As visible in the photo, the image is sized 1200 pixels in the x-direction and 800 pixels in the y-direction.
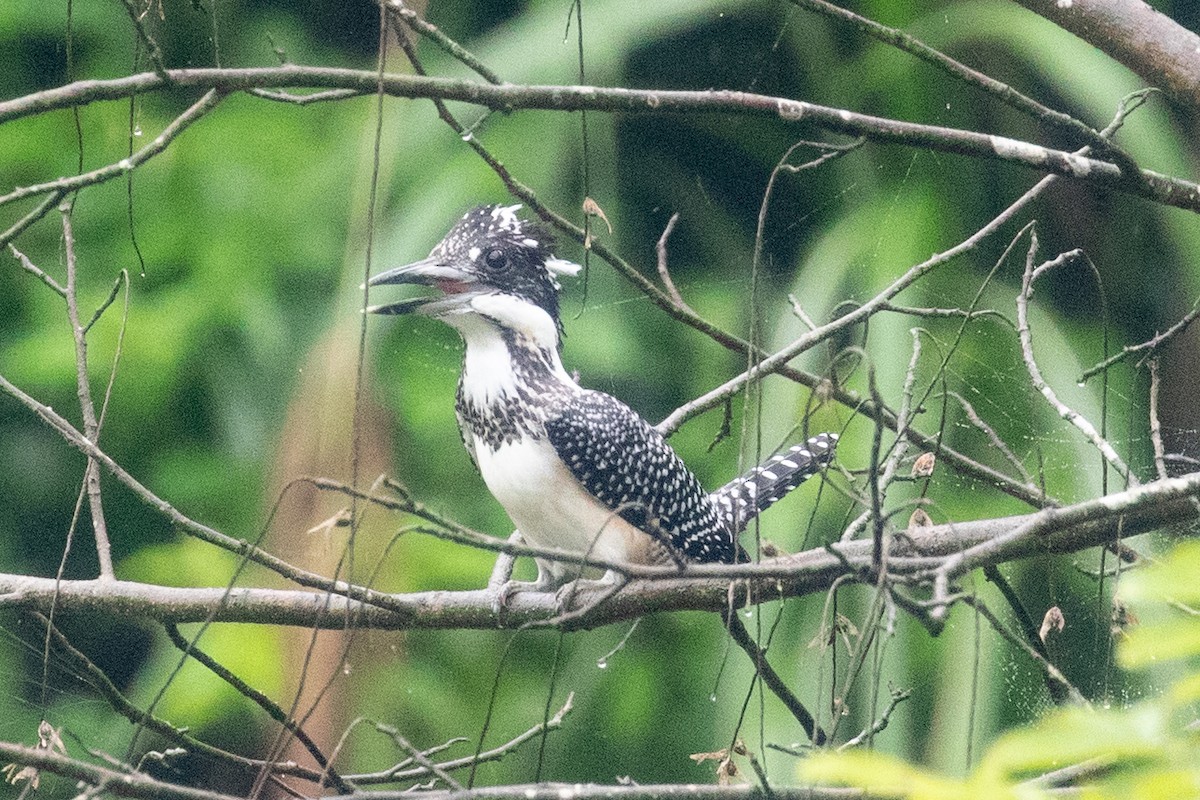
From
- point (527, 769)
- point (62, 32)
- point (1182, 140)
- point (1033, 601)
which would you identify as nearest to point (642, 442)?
point (1033, 601)

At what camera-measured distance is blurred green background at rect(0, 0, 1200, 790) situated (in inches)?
93.5

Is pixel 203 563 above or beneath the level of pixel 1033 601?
beneath

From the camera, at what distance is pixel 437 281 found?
1.93m

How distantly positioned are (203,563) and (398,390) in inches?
19.9

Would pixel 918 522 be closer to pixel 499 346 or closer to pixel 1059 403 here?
pixel 1059 403

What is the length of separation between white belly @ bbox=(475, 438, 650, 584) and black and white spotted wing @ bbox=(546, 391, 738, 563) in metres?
0.02

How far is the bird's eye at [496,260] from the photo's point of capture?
1.98m

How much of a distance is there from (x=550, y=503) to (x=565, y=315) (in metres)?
0.66

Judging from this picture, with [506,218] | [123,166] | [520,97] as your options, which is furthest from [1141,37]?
[123,166]

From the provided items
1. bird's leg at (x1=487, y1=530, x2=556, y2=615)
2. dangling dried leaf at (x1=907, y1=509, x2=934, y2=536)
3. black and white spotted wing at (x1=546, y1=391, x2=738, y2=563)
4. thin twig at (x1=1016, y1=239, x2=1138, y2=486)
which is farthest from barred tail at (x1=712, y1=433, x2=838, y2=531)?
thin twig at (x1=1016, y1=239, x2=1138, y2=486)

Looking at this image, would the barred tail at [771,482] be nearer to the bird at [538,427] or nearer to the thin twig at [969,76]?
the bird at [538,427]

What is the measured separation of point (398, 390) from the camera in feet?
8.82

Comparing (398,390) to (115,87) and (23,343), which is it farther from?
(115,87)

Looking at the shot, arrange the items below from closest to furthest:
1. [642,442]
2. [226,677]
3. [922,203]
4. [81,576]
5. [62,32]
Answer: [226,677]
[642,442]
[922,203]
[81,576]
[62,32]
